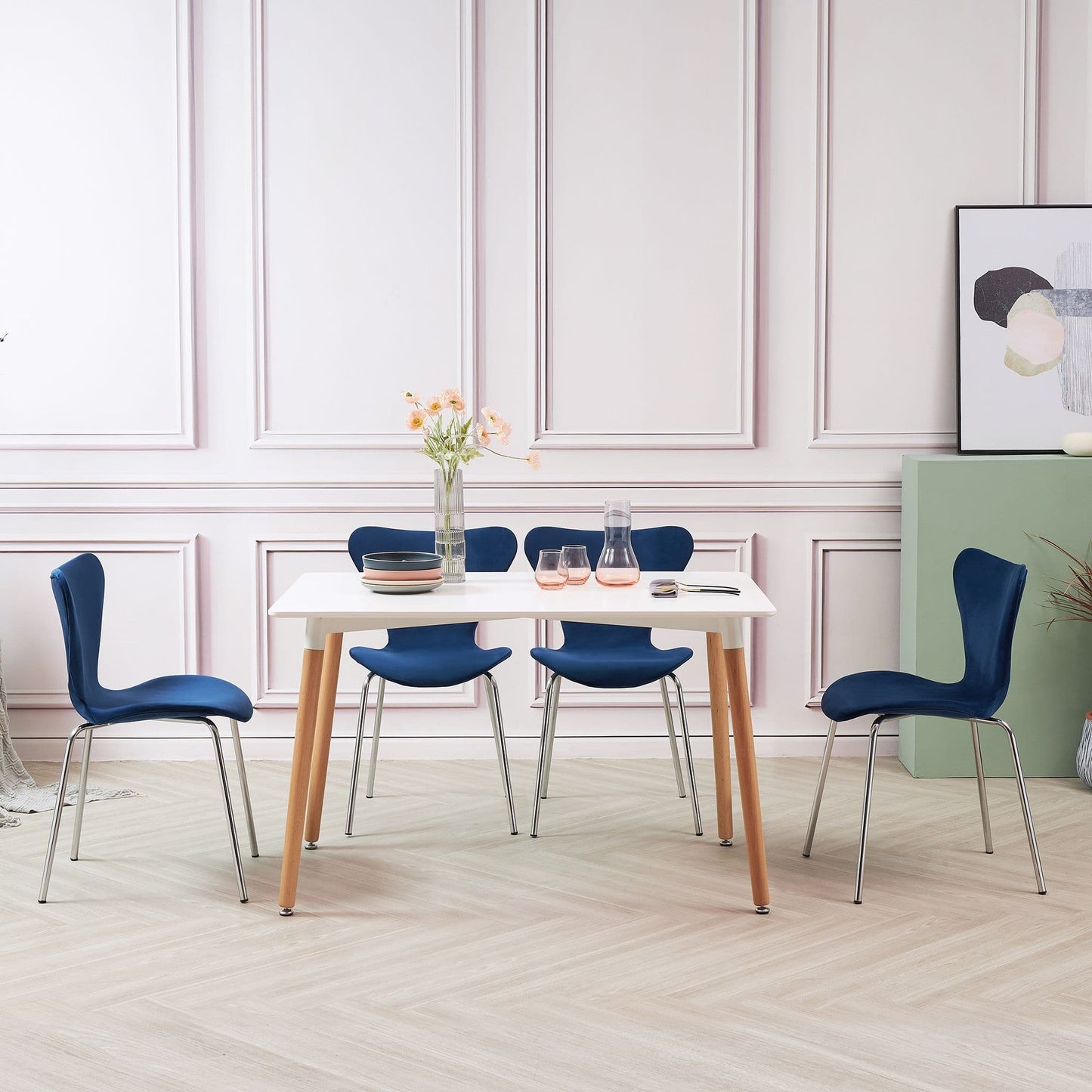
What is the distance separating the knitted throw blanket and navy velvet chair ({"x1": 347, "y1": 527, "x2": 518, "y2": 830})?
907 millimetres

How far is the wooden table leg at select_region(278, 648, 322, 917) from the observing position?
9.69 ft

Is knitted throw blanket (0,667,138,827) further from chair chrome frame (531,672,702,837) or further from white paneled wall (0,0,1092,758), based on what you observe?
chair chrome frame (531,672,702,837)

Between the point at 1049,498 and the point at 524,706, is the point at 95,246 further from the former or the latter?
the point at 1049,498

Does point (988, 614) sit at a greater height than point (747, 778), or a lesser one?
greater

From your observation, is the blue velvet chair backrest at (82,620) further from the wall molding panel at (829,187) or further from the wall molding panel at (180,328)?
Result: the wall molding panel at (829,187)

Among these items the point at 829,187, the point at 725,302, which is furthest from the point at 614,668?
the point at 829,187

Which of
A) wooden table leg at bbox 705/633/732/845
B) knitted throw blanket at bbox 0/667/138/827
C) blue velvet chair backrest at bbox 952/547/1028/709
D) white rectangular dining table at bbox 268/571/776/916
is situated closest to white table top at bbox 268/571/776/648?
white rectangular dining table at bbox 268/571/776/916

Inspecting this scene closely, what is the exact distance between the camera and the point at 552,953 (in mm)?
2760

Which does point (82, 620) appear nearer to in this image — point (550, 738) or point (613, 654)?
point (550, 738)

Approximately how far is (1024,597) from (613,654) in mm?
1483

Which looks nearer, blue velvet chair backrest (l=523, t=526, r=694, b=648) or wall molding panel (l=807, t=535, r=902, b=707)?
blue velvet chair backrest (l=523, t=526, r=694, b=648)

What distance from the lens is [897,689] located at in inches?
128

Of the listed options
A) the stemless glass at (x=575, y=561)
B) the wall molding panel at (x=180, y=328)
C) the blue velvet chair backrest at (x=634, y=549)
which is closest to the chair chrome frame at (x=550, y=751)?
the blue velvet chair backrest at (x=634, y=549)

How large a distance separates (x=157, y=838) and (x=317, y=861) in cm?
55
